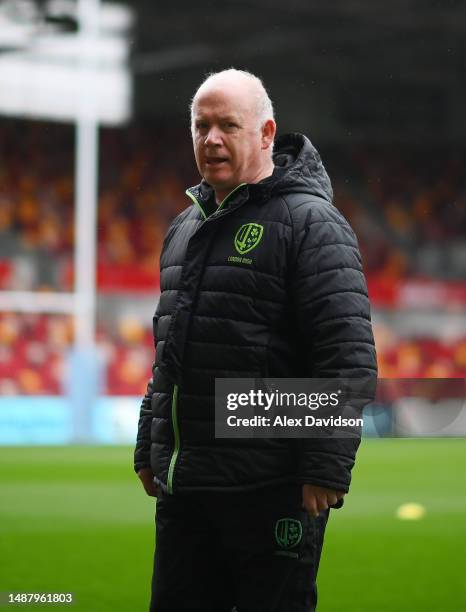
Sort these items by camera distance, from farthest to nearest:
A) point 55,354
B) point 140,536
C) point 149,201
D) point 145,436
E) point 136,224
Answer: point 149,201 → point 136,224 → point 55,354 → point 140,536 → point 145,436

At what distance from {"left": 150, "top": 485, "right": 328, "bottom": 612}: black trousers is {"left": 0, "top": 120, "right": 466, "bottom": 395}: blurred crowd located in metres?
7.15

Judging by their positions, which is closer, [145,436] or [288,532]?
[288,532]

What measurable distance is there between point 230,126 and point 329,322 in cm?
27

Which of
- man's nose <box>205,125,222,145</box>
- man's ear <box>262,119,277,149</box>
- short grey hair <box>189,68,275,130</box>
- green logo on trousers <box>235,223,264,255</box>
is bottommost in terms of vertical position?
green logo on trousers <box>235,223,264,255</box>

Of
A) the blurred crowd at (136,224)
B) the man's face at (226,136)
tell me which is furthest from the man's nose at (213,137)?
the blurred crowd at (136,224)

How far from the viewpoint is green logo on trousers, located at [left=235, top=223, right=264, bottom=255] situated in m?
1.32

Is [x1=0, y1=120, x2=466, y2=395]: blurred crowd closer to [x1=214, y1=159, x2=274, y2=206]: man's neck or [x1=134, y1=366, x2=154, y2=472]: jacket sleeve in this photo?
[x1=134, y1=366, x2=154, y2=472]: jacket sleeve

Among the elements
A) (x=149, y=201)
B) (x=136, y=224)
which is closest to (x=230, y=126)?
(x=136, y=224)

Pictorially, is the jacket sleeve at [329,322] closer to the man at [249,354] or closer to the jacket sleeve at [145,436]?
the man at [249,354]

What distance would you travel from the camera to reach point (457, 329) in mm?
10328

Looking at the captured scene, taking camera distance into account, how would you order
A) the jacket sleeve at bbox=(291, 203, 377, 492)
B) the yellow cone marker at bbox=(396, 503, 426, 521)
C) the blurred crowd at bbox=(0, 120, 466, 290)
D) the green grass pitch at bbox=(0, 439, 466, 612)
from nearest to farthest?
1. the jacket sleeve at bbox=(291, 203, 377, 492)
2. the green grass pitch at bbox=(0, 439, 466, 612)
3. the yellow cone marker at bbox=(396, 503, 426, 521)
4. the blurred crowd at bbox=(0, 120, 466, 290)

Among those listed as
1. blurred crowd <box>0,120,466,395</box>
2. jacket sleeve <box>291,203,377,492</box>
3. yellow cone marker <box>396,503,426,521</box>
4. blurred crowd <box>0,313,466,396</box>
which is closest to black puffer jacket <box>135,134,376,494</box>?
jacket sleeve <box>291,203,377,492</box>

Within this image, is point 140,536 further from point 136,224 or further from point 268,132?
point 136,224

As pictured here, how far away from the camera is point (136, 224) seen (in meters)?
9.99
